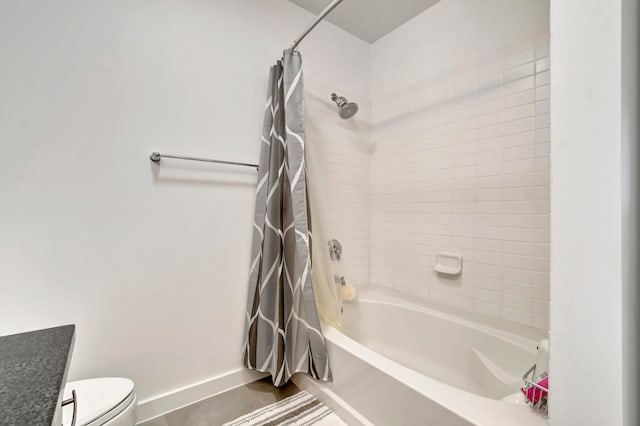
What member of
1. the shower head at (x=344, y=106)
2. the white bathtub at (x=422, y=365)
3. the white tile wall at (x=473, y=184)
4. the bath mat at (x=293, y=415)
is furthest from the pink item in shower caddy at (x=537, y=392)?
the shower head at (x=344, y=106)

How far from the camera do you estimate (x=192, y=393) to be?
4.33ft

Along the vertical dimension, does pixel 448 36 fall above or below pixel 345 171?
above

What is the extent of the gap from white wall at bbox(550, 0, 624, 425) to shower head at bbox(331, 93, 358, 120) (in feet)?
4.33

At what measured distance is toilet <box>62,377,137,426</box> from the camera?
842 millimetres

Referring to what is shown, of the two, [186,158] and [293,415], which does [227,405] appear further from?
[186,158]

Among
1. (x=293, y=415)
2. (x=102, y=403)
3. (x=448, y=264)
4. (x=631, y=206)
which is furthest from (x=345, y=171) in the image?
(x=102, y=403)

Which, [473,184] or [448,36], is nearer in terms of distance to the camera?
[473,184]

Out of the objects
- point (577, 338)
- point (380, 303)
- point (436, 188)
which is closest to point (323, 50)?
point (436, 188)

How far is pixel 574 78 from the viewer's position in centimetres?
45

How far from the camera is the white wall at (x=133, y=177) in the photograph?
3.26 ft

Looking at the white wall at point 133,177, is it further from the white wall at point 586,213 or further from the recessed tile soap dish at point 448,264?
the white wall at point 586,213

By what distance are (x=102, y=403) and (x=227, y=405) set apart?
599 mm

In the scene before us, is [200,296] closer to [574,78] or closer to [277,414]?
[277,414]

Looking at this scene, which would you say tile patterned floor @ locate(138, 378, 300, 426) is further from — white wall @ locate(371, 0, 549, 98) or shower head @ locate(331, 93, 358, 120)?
white wall @ locate(371, 0, 549, 98)
